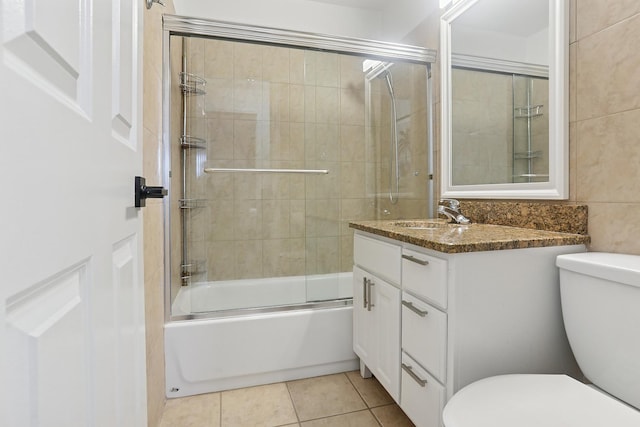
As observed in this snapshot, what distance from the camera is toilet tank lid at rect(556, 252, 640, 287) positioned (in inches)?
34.6

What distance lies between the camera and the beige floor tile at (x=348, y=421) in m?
1.45

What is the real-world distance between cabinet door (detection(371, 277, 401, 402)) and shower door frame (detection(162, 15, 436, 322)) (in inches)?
19.5

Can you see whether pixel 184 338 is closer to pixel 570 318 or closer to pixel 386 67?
pixel 570 318

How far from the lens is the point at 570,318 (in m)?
1.05

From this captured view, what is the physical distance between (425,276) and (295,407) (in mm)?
936

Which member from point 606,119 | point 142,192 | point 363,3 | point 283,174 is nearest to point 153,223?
point 142,192

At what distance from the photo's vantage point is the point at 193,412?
5.05 ft

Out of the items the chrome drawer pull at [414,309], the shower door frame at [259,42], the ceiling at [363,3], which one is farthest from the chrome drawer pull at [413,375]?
the ceiling at [363,3]

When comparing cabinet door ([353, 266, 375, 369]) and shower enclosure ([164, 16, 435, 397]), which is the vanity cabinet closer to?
cabinet door ([353, 266, 375, 369])

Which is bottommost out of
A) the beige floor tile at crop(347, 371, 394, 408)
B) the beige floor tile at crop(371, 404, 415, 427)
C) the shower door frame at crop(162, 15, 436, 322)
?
the beige floor tile at crop(371, 404, 415, 427)

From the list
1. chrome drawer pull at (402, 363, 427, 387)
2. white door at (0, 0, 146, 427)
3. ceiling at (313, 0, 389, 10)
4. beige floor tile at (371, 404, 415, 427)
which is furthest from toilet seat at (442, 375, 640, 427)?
ceiling at (313, 0, 389, 10)

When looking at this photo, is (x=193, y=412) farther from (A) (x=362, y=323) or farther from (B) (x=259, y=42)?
(B) (x=259, y=42)

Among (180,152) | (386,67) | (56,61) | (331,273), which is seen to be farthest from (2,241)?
(386,67)

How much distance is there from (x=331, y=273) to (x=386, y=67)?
143cm
